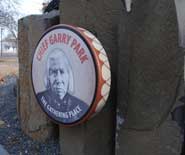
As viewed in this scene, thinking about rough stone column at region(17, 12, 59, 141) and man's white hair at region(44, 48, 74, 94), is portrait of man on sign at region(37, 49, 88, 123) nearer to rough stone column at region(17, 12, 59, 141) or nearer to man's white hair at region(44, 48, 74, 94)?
man's white hair at region(44, 48, 74, 94)

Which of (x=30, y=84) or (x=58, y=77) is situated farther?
(x=30, y=84)

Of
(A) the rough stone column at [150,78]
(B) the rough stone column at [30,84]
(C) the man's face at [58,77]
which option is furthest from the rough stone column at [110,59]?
(B) the rough stone column at [30,84]

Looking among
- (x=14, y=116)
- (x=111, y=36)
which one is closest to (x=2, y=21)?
(x=14, y=116)

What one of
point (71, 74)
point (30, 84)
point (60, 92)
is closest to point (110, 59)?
point (71, 74)

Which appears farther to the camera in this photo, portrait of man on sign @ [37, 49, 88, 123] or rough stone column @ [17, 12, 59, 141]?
rough stone column @ [17, 12, 59, 141]

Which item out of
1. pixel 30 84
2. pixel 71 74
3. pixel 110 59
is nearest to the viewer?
pixel 71 74

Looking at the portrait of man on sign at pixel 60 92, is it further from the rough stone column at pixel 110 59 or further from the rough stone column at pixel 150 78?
the rough stone column at pixel 150 78

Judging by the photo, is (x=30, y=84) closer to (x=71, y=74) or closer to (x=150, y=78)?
(x=71, y=74)

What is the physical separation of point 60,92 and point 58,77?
0.14 m

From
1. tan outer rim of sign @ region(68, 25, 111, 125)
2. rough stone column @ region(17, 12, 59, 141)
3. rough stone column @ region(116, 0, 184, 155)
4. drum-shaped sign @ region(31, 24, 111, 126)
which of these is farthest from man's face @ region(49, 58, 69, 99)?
rough stone column @ region(17, 12, 59, 141)

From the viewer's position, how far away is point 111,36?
124 inches

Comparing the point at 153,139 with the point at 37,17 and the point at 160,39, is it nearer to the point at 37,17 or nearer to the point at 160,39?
the point at 160,39

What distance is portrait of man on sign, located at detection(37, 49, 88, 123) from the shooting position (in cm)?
294

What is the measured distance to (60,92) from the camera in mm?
3074
